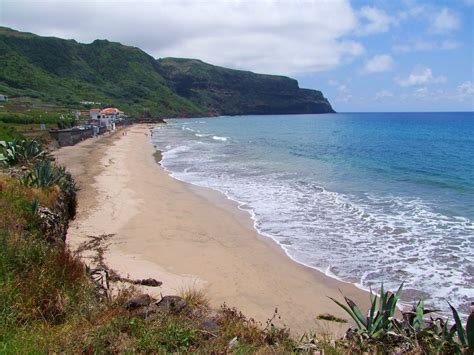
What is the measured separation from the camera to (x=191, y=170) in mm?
30219

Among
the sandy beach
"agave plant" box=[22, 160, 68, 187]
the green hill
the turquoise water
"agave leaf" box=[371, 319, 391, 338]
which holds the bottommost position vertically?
the sandy beach

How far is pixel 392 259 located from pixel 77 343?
969cm

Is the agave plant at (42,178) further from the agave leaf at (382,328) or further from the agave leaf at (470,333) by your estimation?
the agave leaf at (470,333)

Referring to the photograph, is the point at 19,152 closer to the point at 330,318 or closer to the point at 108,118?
the point at 330,318

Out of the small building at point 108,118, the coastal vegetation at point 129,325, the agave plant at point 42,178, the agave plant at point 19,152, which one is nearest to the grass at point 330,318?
the coastal vegetation at point 129,325

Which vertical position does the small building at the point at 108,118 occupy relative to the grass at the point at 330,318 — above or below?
above

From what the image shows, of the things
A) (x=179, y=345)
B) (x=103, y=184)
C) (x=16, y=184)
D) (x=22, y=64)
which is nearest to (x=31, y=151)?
(x=103, y=184)

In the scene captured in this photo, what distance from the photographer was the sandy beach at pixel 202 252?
30.1 ft

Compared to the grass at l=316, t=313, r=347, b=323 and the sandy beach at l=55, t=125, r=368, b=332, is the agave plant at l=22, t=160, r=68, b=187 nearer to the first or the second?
the sandy beach at l=55, t=125, r=368, b=332

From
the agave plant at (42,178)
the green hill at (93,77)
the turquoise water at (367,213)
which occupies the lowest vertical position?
the turquoise water at (367,213)

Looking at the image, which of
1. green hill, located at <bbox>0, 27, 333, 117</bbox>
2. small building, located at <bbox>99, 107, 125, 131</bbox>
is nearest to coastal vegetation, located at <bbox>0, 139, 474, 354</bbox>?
small building, located at <bbox>99, 107, 125, 131</bbox>

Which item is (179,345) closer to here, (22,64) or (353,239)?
(353,239)

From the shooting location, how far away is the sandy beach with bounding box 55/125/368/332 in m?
9.18

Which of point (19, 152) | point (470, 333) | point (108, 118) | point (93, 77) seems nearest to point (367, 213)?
point (470, 333)
